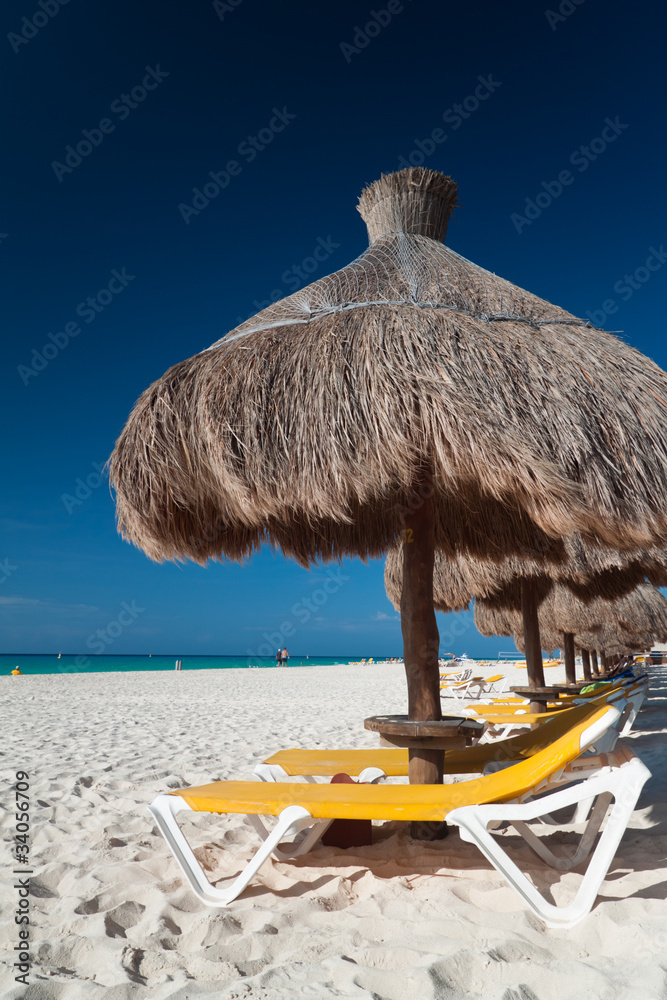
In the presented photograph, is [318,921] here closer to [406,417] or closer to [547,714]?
[406,417]

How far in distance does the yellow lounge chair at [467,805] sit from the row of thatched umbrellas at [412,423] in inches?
28.5

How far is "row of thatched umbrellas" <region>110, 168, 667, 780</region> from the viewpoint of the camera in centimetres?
230

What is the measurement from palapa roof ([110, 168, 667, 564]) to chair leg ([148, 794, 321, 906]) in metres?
1.13

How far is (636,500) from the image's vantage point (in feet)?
7.88

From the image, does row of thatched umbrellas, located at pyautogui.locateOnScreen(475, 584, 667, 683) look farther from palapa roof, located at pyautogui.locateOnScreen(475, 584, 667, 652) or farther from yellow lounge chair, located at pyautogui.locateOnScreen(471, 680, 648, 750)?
yellow lounge chair, located at pyautogui.locateOnScreen(471, 680, 648, 750)

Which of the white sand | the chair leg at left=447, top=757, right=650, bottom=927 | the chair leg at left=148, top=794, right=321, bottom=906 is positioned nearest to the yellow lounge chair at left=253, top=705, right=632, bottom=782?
the white sand

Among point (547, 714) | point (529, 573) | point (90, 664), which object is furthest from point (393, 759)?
point (90, 664)

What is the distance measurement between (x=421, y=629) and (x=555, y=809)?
1211 mm

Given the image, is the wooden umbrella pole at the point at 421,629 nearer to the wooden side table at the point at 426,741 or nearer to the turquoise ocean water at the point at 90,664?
the wooden side table at the point at 426,741

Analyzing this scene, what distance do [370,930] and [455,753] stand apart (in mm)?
1334

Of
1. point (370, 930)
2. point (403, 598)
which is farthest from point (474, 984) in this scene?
point (403, 598)

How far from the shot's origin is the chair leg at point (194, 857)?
6.38 feet

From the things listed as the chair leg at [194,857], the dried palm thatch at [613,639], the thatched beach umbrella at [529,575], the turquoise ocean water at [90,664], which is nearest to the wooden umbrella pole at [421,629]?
the chair leg at [194,857]

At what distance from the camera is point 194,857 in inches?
→ 79.9
